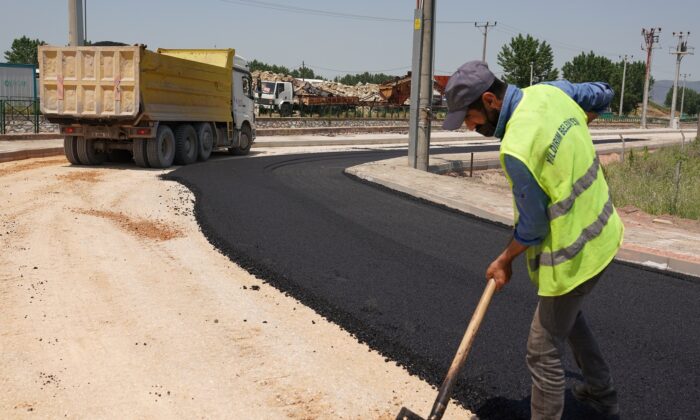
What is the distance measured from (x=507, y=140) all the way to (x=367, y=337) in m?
2.31

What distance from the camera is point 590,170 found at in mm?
2836

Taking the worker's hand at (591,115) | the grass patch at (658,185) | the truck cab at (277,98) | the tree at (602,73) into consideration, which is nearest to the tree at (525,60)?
the tree at (602,73)

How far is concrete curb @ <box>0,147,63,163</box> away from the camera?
15.0 meters

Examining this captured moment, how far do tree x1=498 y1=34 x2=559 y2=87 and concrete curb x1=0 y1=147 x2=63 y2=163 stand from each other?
179 ft

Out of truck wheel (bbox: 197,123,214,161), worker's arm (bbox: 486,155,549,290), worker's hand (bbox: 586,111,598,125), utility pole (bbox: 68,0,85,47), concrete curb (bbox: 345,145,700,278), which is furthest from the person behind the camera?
utility pole (bbox: 68,0,85,47)

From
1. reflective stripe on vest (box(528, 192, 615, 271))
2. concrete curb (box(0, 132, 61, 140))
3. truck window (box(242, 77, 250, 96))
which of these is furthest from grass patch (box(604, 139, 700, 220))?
concrete curb (box(0, 132, 61, 140))

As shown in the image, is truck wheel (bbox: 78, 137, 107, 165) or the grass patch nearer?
the grass patch

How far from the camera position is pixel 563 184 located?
9.02 ft

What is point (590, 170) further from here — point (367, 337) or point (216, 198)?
point (216, 198)

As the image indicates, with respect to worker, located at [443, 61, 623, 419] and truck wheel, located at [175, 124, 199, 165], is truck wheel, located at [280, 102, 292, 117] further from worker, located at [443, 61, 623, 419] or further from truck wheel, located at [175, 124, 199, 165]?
worker, located at [443, 61, 623, 419]

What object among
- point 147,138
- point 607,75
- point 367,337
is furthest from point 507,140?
point 607,75

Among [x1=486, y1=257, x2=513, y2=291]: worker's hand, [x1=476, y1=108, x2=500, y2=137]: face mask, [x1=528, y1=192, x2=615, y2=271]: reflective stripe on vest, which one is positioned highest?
[x1=476, y1=108, x2=500, y2=137]: face mask

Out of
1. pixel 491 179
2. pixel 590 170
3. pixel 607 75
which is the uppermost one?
pixel 607 75

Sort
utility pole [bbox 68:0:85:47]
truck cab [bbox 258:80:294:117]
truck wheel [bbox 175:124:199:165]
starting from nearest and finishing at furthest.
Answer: truck wheel [bbox 175:124:199:165]
utility pole [bbox 68:0:85:47]
truck cab [bbox 258:80:294:117]
